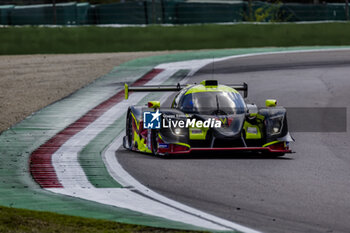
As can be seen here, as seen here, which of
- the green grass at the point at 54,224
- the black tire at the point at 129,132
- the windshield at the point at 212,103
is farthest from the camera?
the black tire at the point at 129,132

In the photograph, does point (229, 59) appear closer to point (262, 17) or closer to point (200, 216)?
point (262, 17)

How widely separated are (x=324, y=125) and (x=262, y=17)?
2190cm

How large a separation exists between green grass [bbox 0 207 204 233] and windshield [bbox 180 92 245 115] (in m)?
5.71

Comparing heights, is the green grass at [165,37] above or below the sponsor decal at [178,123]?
below

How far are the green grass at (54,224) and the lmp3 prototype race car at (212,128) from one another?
4679 mm

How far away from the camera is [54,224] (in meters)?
8.57

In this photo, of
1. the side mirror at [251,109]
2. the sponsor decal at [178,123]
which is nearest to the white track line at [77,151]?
the sponsor decal at [178,123]

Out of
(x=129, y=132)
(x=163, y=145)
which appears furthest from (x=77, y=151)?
(x=163, y=145)

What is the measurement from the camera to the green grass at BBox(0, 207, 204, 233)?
8336mm

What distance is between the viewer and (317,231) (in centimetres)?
840

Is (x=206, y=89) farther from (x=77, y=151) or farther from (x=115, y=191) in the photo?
(x=115, y=191)

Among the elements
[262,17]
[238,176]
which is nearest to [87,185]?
[238,176]

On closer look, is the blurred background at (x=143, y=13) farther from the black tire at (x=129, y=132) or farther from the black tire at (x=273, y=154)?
the black tire at (x=273, y=154)

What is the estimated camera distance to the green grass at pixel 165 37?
104ft
